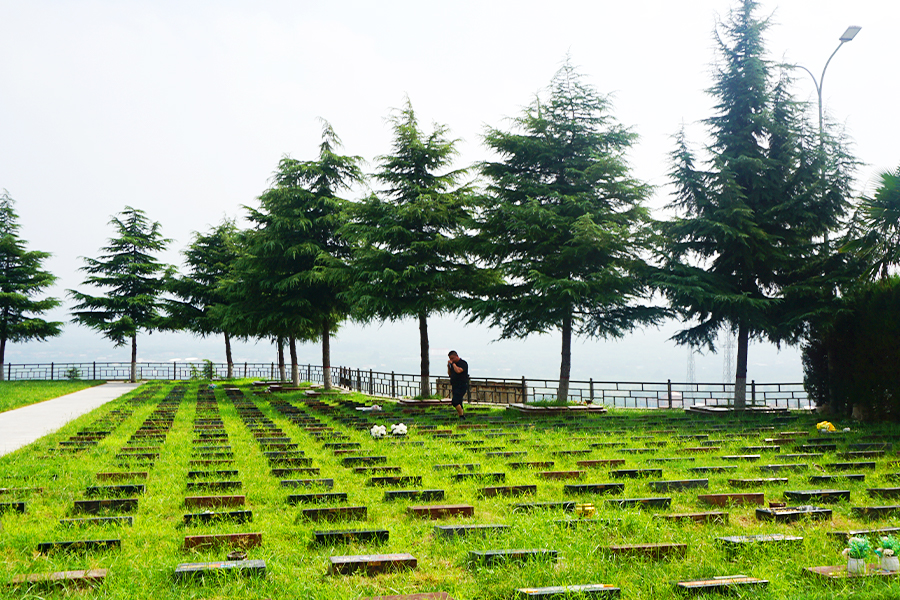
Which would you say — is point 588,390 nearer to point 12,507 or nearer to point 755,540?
point 755,540

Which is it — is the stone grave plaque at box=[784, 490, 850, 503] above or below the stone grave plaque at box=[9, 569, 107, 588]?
below

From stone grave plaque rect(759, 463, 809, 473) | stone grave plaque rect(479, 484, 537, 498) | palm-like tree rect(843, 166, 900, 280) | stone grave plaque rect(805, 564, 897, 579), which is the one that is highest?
palm-like tree rect(843, 166, 900, 280)

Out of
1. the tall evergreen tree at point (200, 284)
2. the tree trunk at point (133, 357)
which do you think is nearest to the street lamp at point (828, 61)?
the tall evergreen tree at point (200, 284)

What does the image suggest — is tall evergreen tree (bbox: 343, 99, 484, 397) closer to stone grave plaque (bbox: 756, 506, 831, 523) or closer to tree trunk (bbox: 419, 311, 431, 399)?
tree trunk (bbox: 419, 311, 431, 399)

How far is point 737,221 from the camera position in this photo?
16.0m

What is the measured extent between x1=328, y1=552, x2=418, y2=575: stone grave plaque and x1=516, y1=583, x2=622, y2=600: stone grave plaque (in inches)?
32.5

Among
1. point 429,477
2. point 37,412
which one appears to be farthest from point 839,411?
point 37,412

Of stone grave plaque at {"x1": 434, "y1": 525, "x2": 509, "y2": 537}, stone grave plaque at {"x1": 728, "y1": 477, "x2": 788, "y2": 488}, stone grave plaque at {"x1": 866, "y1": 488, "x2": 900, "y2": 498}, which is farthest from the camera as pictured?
stone grave plaque at {"x1": 728, "y1": 477, "x2": 788, "y2": 488}

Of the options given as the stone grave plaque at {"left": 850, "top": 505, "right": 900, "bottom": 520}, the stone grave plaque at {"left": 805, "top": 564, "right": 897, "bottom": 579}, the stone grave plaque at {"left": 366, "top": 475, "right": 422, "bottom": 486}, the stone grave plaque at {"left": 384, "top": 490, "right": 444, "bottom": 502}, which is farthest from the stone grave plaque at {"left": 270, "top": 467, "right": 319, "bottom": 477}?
the stone grave plaque at {"left": 850, "top": 505, "right": 900, "bottom": 520}

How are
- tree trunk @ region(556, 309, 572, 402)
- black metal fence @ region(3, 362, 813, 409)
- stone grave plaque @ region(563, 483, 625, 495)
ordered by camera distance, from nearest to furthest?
stone grave plaque @ region(563, 483, 625, 495) → tree trunk @ region(556, 309, 572, 402) → black metal fence @ region(3, 362, 813, 409)

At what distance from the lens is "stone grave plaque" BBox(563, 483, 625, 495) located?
6117 millimetres

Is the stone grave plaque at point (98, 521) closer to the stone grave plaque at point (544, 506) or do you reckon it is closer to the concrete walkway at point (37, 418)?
the stone grave plaque at point (544, 506)

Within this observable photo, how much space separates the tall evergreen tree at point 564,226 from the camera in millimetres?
15688

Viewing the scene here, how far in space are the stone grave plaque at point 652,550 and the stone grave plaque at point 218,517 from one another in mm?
2882
